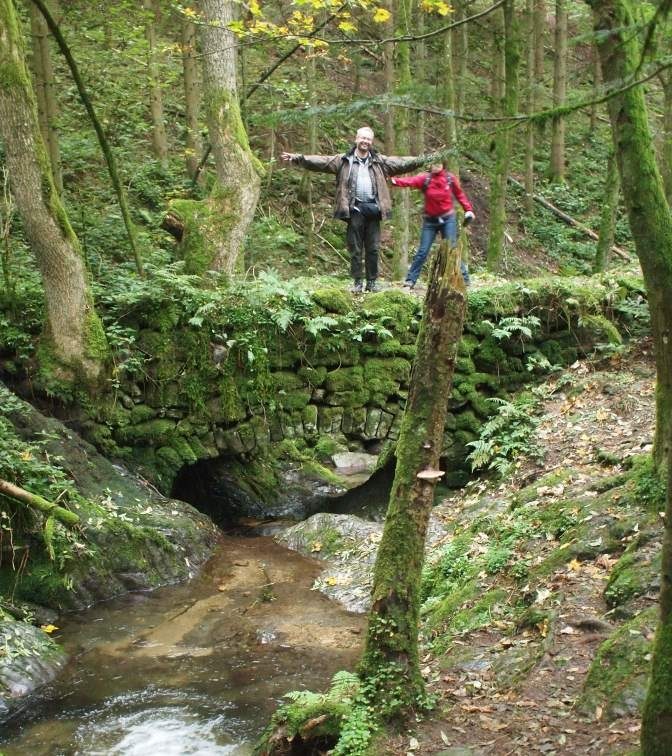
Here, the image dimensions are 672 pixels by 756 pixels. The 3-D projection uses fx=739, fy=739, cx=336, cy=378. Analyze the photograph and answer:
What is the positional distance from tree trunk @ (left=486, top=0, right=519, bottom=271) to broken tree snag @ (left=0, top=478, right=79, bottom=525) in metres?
9.07

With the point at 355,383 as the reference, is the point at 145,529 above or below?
below

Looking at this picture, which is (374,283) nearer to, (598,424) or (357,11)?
(598,424)

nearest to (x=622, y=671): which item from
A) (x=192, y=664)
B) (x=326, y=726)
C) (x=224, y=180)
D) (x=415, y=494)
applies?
(x=415, y=494)

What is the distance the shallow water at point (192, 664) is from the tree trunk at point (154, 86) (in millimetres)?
10120

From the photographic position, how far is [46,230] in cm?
866

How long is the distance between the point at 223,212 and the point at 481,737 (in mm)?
8097

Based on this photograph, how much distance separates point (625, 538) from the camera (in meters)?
5.98

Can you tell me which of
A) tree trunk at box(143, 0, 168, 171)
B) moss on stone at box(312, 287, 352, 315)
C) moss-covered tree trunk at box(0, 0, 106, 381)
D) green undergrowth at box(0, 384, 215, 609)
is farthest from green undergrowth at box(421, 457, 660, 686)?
tree trunk at box(143, 0, 168, 171)

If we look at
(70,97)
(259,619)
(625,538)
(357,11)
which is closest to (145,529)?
(259,619)

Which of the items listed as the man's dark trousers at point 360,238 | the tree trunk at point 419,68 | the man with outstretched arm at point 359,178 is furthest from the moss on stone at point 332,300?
the tree trunk at point 419,68

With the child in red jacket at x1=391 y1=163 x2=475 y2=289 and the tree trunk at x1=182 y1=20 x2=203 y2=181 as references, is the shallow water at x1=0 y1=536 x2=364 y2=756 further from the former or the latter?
the tree trunk at x1=182 y1=20 x2=203 y2=181

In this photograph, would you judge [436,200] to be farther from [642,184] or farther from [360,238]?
[642,184]

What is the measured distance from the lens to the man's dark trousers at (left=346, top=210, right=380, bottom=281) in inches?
400

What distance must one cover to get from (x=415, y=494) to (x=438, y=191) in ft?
21.6
